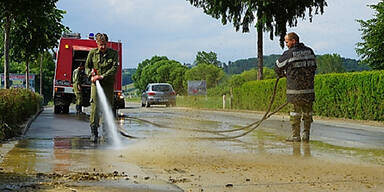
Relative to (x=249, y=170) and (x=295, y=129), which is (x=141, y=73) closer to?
(x=295, y=129)

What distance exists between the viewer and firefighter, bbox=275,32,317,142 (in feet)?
32.0

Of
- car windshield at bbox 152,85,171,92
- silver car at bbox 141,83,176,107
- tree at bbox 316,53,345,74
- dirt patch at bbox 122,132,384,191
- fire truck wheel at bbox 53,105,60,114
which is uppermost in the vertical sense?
tree at bbox 316,53,345,74

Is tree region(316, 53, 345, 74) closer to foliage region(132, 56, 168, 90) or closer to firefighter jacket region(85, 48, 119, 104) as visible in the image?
foliage region(132, 56, 168, 90)

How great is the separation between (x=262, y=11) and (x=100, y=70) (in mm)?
23247

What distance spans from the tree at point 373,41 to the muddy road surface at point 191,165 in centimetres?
3107

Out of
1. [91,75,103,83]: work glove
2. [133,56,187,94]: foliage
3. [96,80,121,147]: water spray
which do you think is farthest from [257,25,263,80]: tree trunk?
[133,56,187,94]: foliage

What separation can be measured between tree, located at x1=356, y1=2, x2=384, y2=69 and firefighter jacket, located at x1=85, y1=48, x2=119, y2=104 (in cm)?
3291

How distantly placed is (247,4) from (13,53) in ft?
45.3

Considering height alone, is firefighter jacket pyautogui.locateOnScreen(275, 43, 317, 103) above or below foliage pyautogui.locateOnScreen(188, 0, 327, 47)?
below

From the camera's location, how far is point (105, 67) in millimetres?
10141

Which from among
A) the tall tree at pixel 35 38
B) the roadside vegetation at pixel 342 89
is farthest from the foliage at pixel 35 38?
the roadside vegetation at pixel 342 89

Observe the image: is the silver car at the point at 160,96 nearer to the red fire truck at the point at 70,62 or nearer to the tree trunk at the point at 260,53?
the tree trunk at the point at 260,53

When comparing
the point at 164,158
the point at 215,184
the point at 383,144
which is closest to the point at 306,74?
the point at 383,144

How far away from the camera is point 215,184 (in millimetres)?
5574
